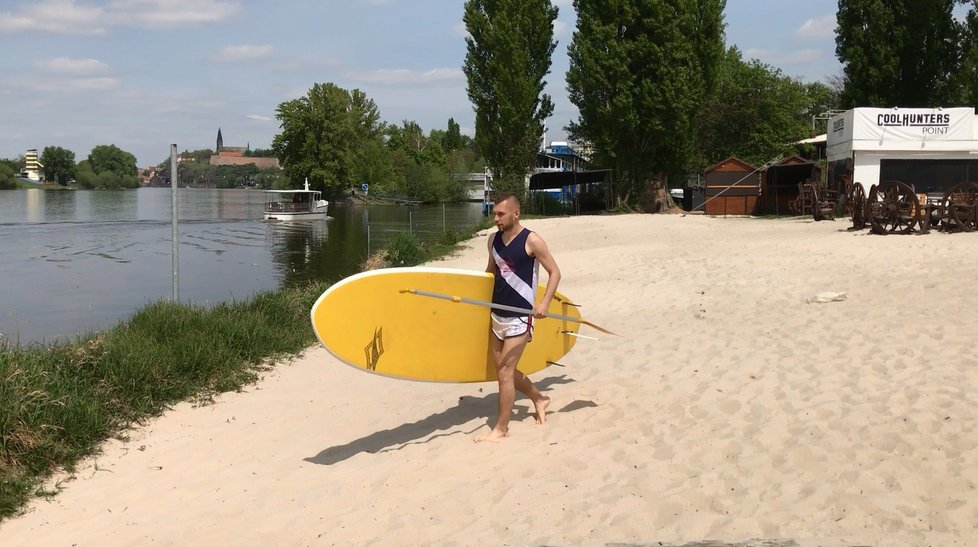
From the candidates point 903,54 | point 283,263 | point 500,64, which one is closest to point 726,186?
point 903,54

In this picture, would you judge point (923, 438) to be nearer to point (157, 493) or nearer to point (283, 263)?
point (157, 493)

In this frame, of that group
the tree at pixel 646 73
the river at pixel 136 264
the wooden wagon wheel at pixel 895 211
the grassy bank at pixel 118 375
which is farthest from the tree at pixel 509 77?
the grassy bank at pixel 118 375

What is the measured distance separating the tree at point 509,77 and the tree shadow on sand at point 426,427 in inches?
1475

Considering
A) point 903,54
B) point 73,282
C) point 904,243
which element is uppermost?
point 903,54

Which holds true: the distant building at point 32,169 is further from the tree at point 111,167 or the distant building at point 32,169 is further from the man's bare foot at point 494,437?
the man's bare foot at point 494,437

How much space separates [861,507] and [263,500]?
3.70 metres

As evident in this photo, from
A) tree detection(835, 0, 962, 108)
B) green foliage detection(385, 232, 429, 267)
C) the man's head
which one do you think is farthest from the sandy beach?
tree detection(835, 0, 962, 108)

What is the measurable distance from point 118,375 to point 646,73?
36.3 m

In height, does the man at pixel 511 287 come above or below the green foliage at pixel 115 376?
above

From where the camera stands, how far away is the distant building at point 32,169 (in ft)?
554

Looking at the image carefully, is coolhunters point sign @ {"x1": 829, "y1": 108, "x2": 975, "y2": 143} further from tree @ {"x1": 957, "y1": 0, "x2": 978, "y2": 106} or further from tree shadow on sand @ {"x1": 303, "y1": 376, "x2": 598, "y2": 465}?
tree shadow on sand @ {"x1": 303, "y1": 376, "x2": 598, "y2": 465}

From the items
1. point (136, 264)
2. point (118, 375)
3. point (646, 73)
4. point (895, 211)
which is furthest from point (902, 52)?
point (118, 375)

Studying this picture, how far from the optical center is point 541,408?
6.56 metres

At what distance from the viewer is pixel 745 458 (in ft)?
17.2
